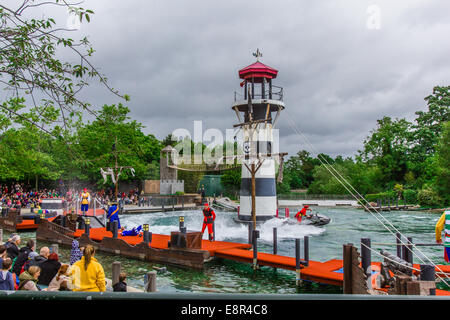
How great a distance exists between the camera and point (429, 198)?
1663 inches

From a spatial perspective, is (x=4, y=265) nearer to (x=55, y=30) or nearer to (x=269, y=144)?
(x=55, y=30)

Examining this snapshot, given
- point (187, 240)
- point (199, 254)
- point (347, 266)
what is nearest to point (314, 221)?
point (187, 240)

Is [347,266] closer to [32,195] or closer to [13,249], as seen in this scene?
[13,249]

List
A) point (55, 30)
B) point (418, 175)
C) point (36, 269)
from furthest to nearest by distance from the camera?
point (418, 175) → point (36, 269) → point (55, 30)

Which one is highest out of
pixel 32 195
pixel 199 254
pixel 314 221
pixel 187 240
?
pixel 32 195

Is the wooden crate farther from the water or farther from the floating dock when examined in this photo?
the water

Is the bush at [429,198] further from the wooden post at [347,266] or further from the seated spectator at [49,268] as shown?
the seated spectator at [49,268]

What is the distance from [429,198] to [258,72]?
97.4ft

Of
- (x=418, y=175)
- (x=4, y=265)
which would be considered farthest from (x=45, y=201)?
(x=418, y=175)

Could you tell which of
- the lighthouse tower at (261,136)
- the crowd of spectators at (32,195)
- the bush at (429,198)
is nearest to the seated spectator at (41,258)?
the lighthouse tower at (261,136)

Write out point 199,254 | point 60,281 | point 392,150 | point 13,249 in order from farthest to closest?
1. point 392,150
2. point 199,254
3. point 13,249
4. point 60,281

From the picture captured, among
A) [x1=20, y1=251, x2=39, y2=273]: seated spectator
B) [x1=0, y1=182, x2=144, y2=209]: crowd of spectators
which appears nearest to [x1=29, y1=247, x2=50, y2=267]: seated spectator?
[x1=20, y1=251, x2=39, y2=273]: seated spectator

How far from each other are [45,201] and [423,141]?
51.8 metres
